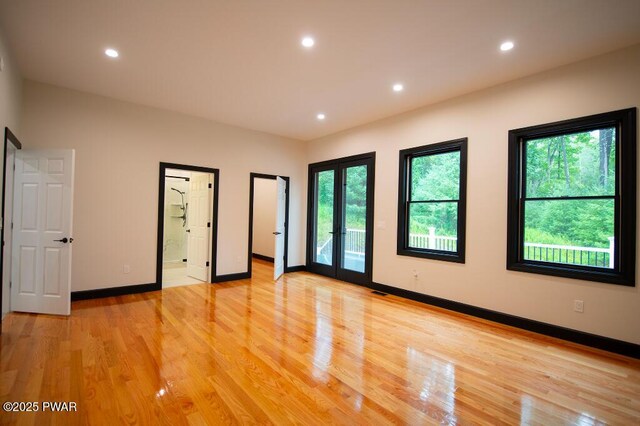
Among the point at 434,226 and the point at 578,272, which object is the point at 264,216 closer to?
the point at 434,226

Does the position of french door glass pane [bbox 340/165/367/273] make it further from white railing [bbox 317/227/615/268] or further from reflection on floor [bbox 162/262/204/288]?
reflection on floor [bbox 162/262/204/288]

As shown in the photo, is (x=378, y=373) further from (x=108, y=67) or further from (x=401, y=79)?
(x=108, y=67)

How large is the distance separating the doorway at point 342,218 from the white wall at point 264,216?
6.07ft

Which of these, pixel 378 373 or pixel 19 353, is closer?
pixel 378 373

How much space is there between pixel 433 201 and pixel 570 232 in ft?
5.54

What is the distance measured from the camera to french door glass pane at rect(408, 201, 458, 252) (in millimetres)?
4363

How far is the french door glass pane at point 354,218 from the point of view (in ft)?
18.6

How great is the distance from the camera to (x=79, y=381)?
223cm

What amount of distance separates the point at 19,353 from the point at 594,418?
15.1ft

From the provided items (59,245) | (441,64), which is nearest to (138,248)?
(59,245)

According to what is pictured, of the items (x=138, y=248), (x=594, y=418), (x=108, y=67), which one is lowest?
(x=594, y=418)

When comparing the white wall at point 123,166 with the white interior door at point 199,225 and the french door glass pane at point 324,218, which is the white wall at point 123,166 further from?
the french door glass pane at point 324,218

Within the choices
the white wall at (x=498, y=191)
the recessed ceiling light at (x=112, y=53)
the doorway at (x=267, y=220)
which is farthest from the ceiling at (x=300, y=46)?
the doorway at (x=267, y=220)

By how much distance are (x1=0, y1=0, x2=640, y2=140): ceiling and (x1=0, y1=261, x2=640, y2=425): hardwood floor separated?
309cm
